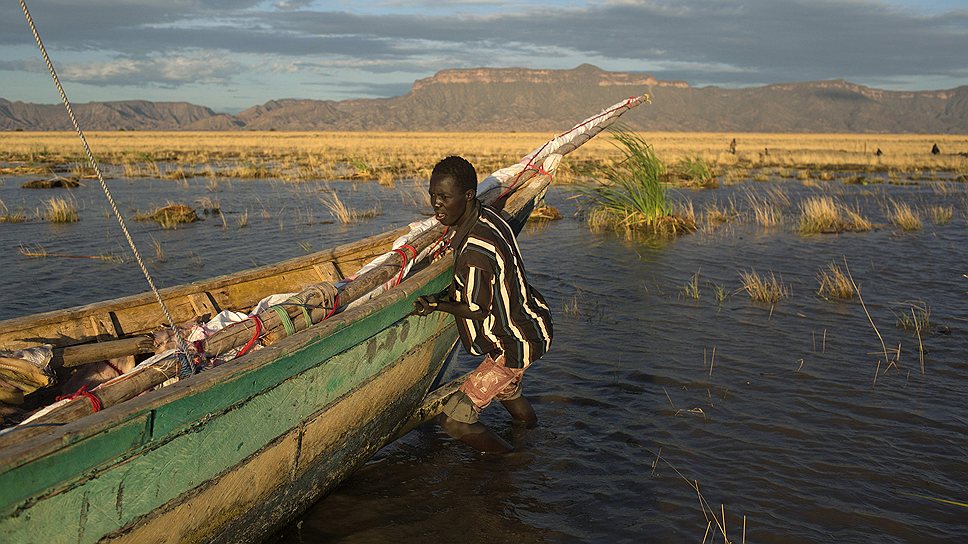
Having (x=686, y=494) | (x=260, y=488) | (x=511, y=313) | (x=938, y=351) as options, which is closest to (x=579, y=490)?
(x=686, y=494)

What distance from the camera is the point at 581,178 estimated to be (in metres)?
23.7

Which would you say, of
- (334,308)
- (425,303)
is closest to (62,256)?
(334,308)

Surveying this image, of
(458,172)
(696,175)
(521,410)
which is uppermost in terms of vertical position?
(458,172)

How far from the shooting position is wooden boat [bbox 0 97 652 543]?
2.32 metres

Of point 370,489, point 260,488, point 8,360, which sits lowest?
point 370,489

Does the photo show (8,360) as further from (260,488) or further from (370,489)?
(370,489)

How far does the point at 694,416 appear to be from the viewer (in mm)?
5465

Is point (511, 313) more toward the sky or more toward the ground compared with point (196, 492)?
more toward the sky

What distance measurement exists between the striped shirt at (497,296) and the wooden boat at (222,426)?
1.23 feet

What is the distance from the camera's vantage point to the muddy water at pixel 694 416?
13.6ft

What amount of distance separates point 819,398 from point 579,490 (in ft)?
7.73

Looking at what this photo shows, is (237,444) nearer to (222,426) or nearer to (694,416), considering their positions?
(222,426)

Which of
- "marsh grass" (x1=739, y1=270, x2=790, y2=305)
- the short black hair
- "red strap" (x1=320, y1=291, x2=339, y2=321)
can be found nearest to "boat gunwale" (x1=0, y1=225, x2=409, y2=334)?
"red strap" (x1=320, y1=291, x2=339, y2=321)

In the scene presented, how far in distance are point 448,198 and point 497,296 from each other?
23.3 inches
